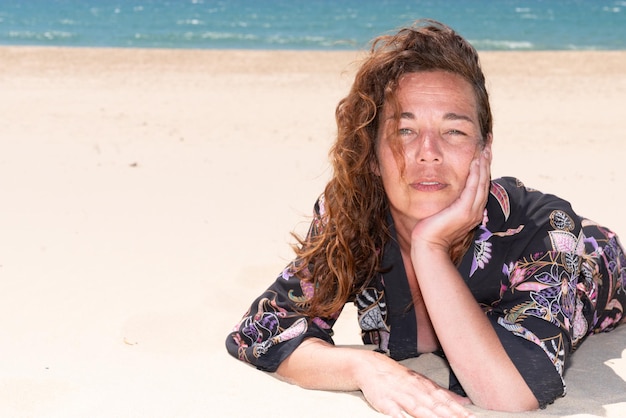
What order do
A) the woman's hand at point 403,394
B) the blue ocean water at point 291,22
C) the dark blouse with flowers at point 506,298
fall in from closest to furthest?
the woman's hand at point 403,394 → the dark blouse with flowers at point 506,298 → the blue ocean water at point 291,22

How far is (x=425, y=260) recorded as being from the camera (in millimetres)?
2688

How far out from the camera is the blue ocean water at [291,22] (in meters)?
26.3

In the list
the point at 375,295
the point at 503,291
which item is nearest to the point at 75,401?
Result: the point at 375,295

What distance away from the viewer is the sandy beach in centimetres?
286

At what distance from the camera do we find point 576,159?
7.50 meters

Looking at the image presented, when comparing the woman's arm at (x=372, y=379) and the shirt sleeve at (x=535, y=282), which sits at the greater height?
the shirt sleeve at (x=535, y=282)

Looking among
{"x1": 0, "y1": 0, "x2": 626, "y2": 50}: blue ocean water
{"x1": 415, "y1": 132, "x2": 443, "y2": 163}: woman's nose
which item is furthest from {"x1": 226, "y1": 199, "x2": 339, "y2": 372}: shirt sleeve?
{"x1": 0, "y1": 0, "x2": 626, "y2": 50}: blue ocean water

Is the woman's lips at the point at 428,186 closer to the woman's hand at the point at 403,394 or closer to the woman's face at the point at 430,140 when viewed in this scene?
the woman's face at the point at 430,140

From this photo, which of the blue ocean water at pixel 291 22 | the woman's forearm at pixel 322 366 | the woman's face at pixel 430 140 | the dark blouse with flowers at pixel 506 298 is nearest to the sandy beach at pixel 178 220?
the woman's forearm at pixel 322 366

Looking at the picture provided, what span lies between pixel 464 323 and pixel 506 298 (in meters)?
0.33

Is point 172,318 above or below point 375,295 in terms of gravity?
below

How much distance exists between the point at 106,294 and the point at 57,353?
29.2 inches

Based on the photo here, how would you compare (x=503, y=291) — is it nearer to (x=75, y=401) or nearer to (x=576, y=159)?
(x=75, y=401)

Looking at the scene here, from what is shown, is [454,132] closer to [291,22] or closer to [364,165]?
[364,165]
